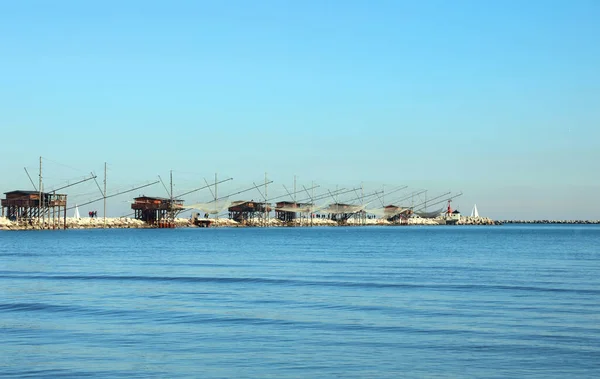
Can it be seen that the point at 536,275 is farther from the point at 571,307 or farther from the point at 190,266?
the point at 190,266

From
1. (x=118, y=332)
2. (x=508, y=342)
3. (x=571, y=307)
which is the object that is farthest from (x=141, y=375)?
(x=571, y=307)

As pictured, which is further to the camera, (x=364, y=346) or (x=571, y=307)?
(x=571, y=307)

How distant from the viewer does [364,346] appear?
2123 centimetres

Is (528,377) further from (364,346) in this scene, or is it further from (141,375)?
(141,375)

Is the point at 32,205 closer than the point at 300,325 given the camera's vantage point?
No

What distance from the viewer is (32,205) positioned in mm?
160625

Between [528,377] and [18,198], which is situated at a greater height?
→ [18,198]

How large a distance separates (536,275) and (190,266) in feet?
74.2

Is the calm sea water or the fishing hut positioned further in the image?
the fishing hut

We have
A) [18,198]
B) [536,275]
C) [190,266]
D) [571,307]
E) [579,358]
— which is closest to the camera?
[579,358]

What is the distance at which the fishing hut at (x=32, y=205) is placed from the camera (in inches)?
6289

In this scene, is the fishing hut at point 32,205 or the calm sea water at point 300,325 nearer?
the calm sea water at point 300,325

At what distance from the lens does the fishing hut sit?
160 m

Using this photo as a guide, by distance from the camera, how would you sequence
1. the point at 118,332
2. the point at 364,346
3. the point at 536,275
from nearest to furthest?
the point at 364,346 → the point at 118,332 → the point at 536,275
